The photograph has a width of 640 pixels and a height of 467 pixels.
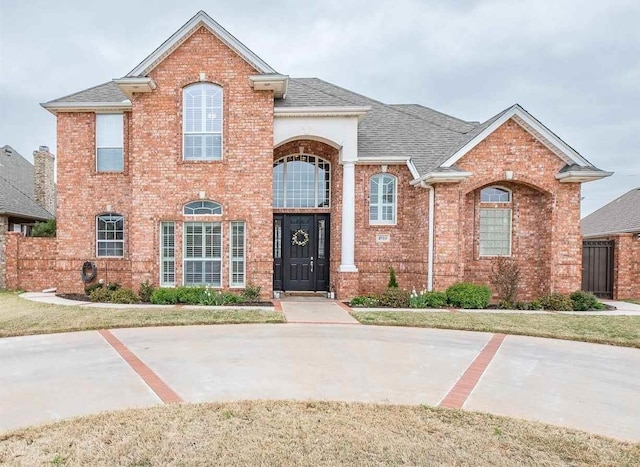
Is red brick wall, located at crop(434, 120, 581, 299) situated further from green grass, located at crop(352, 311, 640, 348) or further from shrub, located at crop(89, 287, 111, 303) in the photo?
shrub, located at crop(89, 287, 111, 303)

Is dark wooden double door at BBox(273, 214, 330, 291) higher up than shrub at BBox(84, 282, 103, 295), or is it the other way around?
dark wooden double door at BBox(273, 214, 330, 291)

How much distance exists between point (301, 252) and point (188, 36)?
758 cm

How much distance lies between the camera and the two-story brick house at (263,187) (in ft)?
36.6

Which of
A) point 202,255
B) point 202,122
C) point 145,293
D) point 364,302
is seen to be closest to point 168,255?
point 202,255

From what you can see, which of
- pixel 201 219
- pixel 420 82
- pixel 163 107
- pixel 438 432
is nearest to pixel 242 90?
pixel 163 107

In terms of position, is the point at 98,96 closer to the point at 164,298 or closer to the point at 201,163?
the point at 201,163

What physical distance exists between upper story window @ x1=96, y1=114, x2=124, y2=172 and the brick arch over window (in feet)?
37.7

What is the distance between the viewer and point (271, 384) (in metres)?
4.77

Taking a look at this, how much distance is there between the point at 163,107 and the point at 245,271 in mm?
5543

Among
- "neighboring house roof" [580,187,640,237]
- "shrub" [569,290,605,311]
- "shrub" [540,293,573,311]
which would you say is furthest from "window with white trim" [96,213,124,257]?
"neighboring house roof" [580,187,640,237]

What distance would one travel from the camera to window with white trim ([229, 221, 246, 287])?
37.6 ft

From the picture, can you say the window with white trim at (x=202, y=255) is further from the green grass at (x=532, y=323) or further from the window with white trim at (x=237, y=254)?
the green grass at (x=532, y=323)

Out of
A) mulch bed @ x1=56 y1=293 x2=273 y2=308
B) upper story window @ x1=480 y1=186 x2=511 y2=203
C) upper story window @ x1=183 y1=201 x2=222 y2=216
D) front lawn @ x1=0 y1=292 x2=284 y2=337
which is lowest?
mulch bed @ x1=56 y1=293 x2=273 y2=308

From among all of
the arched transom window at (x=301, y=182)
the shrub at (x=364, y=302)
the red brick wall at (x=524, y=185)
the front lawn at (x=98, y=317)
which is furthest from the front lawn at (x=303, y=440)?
the arched transom window at (x=301, y=182)
